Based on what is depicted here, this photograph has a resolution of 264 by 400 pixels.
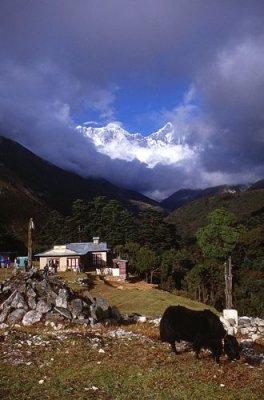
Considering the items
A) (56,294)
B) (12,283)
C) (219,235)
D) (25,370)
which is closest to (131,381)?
(25,370)

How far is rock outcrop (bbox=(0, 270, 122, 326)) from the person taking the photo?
2180 cm

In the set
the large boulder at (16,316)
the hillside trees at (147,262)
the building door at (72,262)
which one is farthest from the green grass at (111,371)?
the building door at (72,262)

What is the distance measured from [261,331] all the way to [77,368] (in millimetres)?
11815

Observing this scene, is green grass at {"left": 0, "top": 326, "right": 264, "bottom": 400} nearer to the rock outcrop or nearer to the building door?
the rock outcrop

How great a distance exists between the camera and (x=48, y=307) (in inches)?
880

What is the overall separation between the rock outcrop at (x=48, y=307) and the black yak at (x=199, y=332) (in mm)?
6896

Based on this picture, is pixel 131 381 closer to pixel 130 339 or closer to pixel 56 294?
pixel 130 339

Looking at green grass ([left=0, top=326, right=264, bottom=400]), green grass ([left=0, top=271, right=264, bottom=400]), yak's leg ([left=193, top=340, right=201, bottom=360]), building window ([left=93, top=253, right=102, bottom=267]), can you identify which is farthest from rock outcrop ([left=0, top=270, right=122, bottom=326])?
building window ([left=93, top=253, right=102, bottom=267])

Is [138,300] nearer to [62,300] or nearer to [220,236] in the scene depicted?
[62,300]

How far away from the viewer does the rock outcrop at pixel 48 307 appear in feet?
71.5

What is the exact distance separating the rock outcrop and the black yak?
6.90 m

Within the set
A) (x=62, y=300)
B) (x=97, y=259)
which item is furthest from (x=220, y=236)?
(x=62, y=300)

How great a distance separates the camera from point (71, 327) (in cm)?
2100

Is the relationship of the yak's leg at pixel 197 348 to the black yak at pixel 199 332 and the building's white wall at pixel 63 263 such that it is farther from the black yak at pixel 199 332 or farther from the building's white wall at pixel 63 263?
the building's white wall at pixel 63 263
